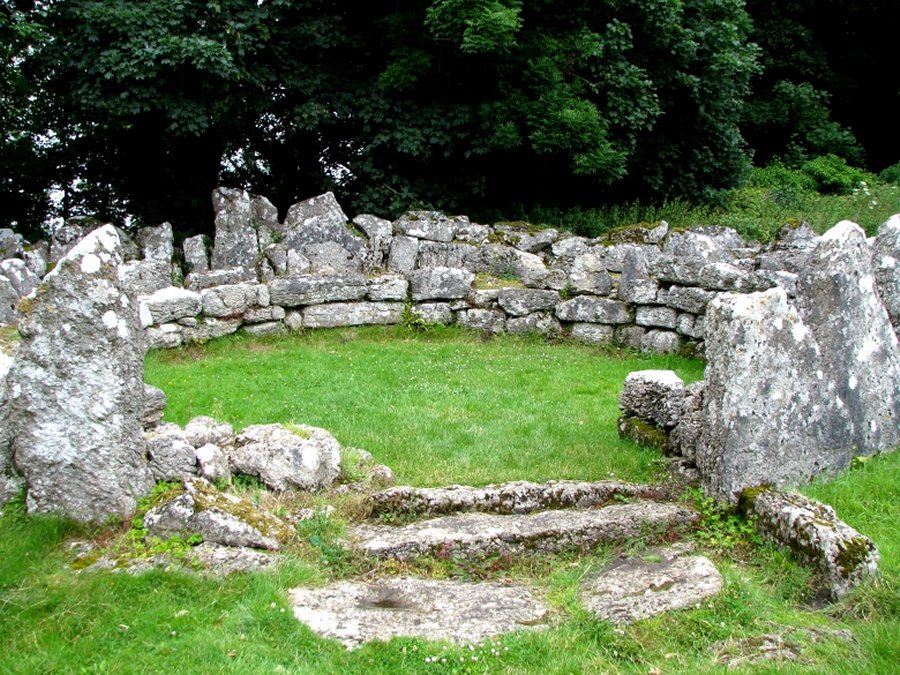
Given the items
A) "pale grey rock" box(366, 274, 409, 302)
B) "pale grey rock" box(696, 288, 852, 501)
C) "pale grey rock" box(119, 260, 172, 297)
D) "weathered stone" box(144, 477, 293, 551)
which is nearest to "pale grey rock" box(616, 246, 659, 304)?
"pale grey rock" box(366, 274, 409, 302)

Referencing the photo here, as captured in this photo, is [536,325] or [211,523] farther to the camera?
[536,325]

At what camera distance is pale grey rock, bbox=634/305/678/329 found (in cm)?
1229

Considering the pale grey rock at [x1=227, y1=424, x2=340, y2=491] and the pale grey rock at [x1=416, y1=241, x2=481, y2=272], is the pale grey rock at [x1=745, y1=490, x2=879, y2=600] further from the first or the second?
the pale grey rock at [x1=416, y1=241, x2=481, y2=272]

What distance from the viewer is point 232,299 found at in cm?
1285

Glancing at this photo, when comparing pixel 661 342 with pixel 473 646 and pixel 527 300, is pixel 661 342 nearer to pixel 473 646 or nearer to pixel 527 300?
pixel 527 300

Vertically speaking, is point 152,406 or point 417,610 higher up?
point 152,406

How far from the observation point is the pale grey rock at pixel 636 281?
12.5 meters

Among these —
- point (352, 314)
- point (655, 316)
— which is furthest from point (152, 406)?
point (655, 316)

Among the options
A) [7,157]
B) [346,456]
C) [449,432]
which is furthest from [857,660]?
[7,157]

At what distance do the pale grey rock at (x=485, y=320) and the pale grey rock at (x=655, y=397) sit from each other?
5.49 metres

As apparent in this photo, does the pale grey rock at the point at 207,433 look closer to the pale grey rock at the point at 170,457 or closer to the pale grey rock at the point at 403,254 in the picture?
the pale grey rock at the point at 170,457

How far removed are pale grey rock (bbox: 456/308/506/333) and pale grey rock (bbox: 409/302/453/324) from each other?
26cm

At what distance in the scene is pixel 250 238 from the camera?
14.0m

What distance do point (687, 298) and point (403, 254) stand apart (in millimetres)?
5066
